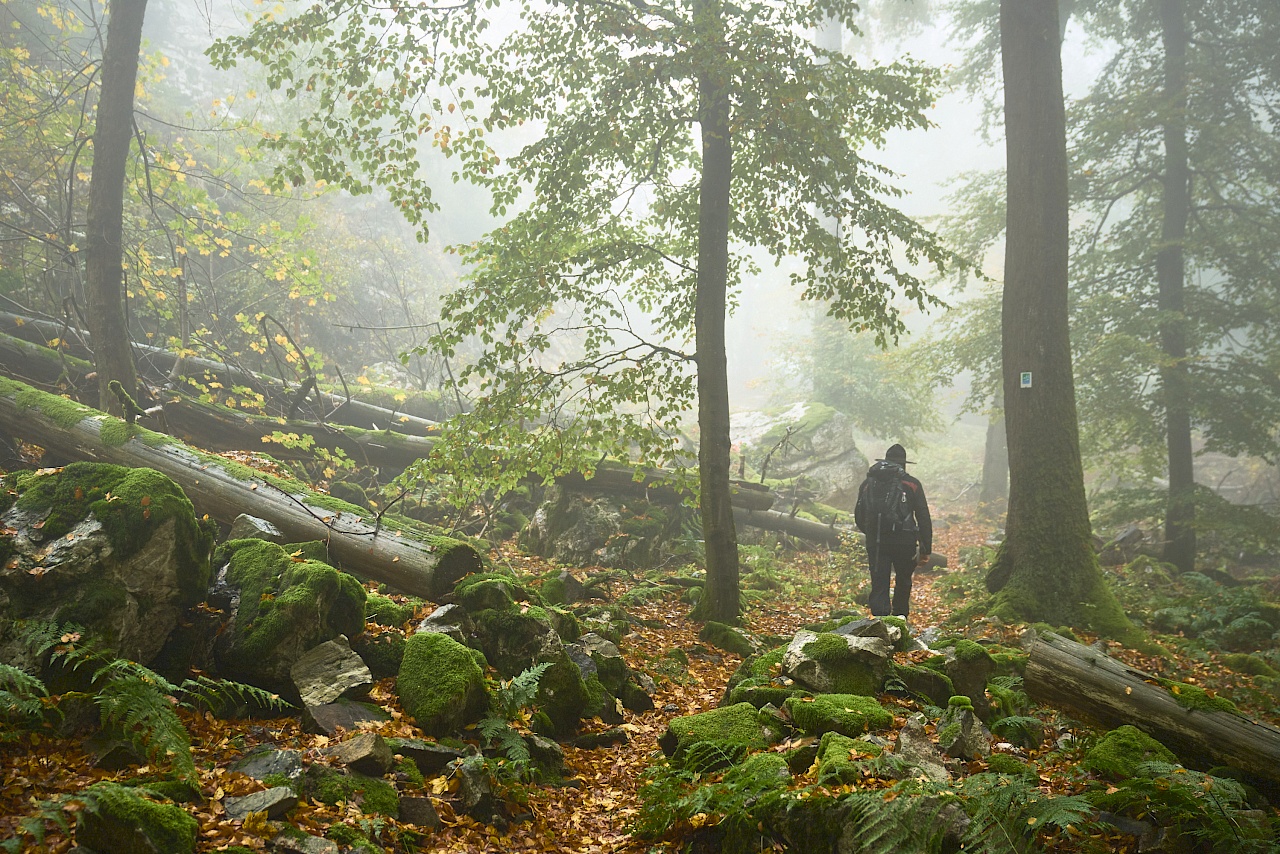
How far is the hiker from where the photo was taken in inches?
A: 339

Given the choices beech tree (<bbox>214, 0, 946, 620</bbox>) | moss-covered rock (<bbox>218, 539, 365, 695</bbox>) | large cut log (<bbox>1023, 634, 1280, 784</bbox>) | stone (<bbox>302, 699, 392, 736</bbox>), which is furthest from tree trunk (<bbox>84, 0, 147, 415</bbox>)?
large cut log (<bbox>1023, 634, 1280, 784</bbox>)

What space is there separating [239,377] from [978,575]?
13157 mm

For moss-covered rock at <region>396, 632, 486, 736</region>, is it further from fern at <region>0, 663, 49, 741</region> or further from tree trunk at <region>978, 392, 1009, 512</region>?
tree trunk at <region>978, 392, 1009, 512</region>

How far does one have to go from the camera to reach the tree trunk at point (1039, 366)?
8.02 m

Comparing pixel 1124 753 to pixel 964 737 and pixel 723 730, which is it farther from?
pixel 723 730

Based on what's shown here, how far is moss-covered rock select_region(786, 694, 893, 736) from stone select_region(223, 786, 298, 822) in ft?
10.1

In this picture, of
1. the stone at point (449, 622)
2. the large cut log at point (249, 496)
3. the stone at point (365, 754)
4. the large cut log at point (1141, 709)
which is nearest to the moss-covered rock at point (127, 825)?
the stone at point (365, 754)

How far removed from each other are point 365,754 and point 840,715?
9.62 feet

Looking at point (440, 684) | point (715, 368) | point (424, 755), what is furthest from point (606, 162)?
point (424, 755)

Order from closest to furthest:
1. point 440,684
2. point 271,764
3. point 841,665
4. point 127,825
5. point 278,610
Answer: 1. point 127,825
2. point 271,764
3. point 440,684
4. point 278,610
5. point 841,665

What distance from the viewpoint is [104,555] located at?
4355 millimetres

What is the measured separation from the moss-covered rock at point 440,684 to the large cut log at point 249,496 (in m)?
1.25

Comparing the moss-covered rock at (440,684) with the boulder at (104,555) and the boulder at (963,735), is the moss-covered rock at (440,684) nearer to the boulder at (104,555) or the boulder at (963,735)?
the boulder at (104,555)

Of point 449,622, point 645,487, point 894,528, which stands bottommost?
point 449,622
